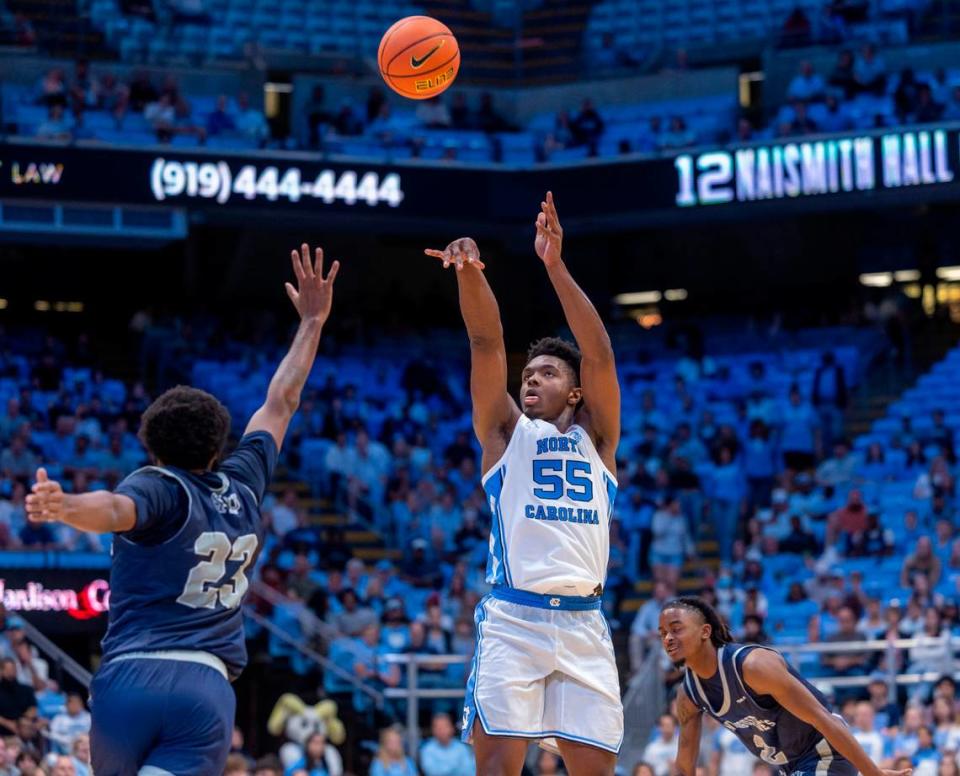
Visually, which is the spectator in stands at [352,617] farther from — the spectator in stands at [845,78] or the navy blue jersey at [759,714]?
the spectator in stands at [845,78]

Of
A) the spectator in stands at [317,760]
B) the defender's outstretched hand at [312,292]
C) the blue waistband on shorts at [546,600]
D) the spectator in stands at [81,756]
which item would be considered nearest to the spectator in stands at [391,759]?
the spectator in stands at [317,760]

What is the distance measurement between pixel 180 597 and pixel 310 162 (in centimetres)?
1940

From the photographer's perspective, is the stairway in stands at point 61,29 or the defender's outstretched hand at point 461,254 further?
the stairway in stands at point 61,29

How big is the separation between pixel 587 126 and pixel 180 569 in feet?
69.9

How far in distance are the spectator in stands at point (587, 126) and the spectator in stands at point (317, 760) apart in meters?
13.0

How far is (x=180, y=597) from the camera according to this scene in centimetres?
550

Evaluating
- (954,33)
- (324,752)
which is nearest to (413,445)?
→ (324,752)

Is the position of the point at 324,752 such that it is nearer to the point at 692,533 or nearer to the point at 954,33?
the point at 692,533

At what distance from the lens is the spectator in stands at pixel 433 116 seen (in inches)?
1029

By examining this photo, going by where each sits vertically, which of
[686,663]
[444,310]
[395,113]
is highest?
[395,113]

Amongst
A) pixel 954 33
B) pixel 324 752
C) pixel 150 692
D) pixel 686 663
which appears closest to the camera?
pixel 150 692

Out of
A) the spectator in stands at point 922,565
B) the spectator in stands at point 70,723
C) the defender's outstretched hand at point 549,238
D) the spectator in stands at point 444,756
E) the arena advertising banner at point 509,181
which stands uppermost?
the arena advertising banner at point 509,181

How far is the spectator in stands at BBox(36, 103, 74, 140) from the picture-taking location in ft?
75.7

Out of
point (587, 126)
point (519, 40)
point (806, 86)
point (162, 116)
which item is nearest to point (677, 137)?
point (587, 126)
